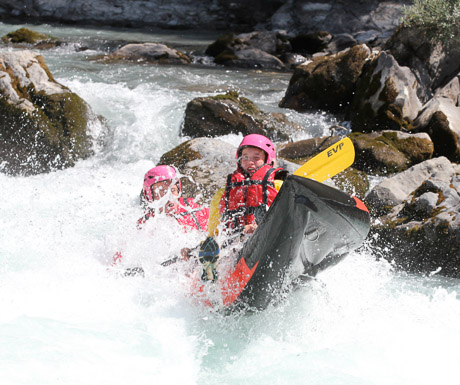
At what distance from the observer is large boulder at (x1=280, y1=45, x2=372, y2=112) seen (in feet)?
34.1

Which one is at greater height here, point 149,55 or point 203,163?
point 203,163

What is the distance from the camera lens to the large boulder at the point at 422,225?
5168 mm

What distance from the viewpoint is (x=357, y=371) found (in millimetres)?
3850

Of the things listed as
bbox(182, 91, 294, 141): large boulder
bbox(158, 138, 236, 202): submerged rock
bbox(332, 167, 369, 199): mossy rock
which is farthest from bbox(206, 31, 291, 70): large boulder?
bbox(332, 167, 369, 199): mossy rock

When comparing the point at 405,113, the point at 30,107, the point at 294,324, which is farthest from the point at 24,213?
the point at 405,113

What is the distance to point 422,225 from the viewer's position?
210 inches

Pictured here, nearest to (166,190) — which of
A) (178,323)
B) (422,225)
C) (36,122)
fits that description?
(178,323)

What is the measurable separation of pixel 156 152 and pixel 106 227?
8.72 ft

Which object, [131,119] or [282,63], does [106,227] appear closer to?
[131,119]

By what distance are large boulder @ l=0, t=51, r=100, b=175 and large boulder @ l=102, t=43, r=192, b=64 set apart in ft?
25.3

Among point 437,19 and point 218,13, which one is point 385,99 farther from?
point 218,13

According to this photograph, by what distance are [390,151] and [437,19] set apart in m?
3.75

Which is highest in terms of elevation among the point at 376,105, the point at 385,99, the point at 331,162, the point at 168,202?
the point at 331,162

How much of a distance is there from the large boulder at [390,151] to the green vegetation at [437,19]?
2.94m
